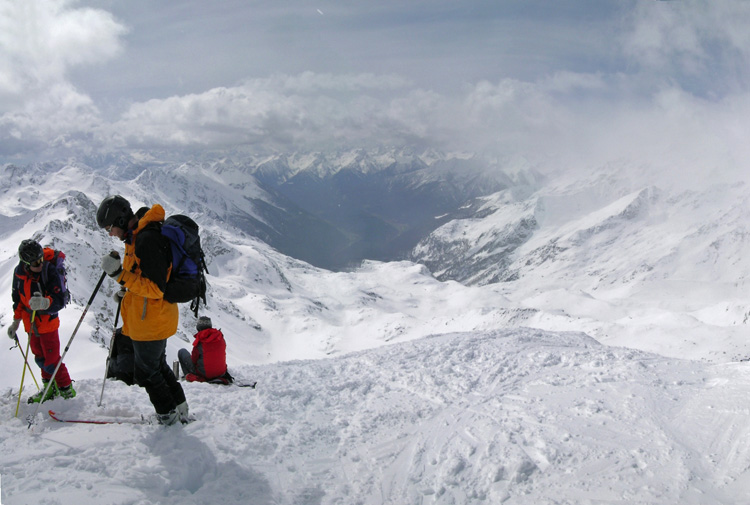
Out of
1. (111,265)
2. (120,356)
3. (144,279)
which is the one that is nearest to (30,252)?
(120,356)

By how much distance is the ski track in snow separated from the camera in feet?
18.9

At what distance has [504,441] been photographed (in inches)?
294

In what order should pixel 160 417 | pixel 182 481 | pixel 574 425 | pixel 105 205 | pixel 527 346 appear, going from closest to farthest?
1. pixel 182 481
2. pixel 105 205
3. pixel 160 417
4. pixel 574 425
5. pixel 527 346

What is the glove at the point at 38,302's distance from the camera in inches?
311

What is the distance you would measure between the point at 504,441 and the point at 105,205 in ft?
24.3

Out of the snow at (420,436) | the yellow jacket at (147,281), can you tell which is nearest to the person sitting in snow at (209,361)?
the snow at (420,436)

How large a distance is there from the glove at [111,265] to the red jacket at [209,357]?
4666 millimetres

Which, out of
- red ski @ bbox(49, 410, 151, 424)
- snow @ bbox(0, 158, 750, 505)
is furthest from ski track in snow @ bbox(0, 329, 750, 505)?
red ski @ bbox(49, 410, 151, 424)

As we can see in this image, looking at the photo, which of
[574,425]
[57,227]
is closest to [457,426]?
[574,425]

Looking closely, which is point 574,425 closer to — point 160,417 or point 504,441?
point 504,441

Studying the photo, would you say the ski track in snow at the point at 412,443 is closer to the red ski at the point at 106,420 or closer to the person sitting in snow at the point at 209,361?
the red ski at the point at 106,420

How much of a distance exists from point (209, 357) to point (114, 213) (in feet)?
17.6

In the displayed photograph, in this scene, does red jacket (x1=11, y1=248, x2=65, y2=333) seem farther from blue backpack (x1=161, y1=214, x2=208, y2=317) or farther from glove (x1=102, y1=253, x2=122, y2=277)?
blue backpack (x1=161, y1=214, x2=208, y2=317)

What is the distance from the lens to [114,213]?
6.16 metres
